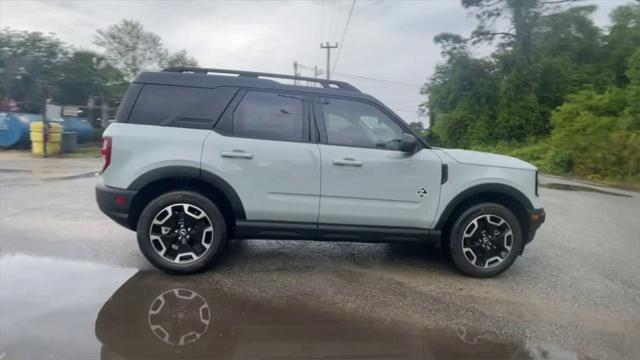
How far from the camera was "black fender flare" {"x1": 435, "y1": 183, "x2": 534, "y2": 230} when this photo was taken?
4934 mm

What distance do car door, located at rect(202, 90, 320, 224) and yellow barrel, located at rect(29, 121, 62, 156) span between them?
53.3ft

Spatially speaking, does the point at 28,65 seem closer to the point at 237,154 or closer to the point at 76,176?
the point at 76,176

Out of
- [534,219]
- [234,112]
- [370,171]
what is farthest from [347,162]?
[534,219]

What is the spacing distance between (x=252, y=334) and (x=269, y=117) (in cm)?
217

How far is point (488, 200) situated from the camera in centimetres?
A: 514

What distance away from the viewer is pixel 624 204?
11586 millimetres

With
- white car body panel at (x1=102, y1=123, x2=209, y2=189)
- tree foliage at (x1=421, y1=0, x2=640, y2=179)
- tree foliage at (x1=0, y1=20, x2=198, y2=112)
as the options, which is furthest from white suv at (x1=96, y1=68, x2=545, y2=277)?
tree foliage at (x1=421, y1=0, x2=640, y2=179)

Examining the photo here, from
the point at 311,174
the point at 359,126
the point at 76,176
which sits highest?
the point at 359,126

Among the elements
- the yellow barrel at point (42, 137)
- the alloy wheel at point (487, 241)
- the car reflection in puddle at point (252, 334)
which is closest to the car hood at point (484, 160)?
the alloy wheel at point (487, 241)

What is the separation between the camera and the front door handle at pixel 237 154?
468 centimetres

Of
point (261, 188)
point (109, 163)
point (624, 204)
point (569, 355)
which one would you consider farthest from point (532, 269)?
point (624, 204)

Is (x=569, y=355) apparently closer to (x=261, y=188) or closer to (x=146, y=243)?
(x=261, y=188)

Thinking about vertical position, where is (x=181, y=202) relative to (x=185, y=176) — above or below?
below

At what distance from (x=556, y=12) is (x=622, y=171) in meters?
22.1
